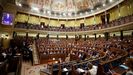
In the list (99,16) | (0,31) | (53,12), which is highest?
(53,12)

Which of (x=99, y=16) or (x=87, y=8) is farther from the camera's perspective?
(x=87, y=8)

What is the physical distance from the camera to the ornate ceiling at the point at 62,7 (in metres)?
23.4

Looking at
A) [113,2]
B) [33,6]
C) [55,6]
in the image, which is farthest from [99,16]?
[33,6]

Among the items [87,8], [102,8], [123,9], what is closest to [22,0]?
[87,8]

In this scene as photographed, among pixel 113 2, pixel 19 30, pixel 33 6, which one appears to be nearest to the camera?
pixel 113 2

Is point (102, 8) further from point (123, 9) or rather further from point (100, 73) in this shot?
point (100, 73)

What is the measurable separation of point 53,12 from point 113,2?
14.9 metres

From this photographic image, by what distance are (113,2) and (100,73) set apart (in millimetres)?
16507

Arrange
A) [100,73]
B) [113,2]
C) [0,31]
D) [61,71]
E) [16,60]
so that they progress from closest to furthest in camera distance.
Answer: [100,73] < [61,71] < [16,60] < [0,31] < [113,2]

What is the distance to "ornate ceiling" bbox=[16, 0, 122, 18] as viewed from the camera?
76.7ft

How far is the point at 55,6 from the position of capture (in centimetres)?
2786

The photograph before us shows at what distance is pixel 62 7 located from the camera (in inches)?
1115

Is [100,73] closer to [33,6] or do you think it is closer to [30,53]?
[30,53]

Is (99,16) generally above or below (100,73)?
above
